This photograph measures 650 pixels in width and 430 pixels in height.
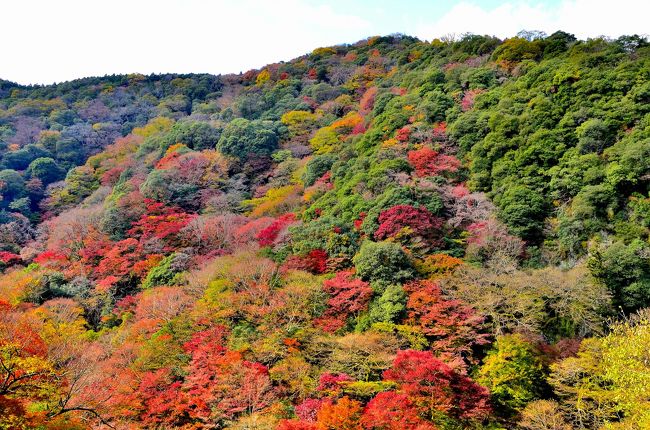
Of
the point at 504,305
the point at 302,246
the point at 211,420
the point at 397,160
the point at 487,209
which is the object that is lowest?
the point at 211,420

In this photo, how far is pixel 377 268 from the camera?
25250mm

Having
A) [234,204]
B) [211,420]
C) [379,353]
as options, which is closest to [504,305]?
[379,353]

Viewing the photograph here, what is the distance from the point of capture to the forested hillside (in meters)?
18.7

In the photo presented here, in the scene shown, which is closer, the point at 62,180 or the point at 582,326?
the point at 582,326

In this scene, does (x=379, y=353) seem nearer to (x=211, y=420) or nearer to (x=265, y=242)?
(x=211, y=420)

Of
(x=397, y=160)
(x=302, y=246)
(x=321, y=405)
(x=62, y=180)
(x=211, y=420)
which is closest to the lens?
(x=321, y=405)

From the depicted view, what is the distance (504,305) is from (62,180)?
54.6 meters

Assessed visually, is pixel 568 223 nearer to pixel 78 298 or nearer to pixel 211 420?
pixel 211 420

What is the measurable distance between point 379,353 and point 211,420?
7818 mm

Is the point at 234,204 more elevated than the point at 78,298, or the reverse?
the point at 234,204

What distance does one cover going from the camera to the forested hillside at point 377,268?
Result: 1873cm

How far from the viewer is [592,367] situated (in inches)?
738

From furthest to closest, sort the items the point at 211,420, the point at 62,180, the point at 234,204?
the point at 62,180 → the point at 234,204 → the point at 211,420

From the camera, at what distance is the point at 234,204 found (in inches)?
1724
